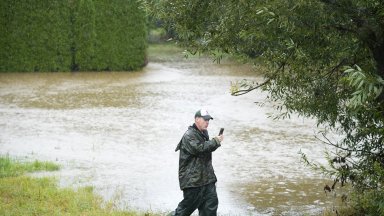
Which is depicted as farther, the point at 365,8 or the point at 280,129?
the point at 280,129

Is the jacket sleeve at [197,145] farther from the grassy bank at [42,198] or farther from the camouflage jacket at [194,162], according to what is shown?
the grassy bank at [42,198]

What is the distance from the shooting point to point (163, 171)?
1139 centimetres

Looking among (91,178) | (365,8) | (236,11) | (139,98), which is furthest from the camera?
(139,98)

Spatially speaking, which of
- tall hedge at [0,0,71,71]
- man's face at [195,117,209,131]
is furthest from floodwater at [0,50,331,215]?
tall hedge at [0,0,71,71]

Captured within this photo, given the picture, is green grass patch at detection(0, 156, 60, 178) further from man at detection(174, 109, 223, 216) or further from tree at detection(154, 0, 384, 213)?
tree at detection(154, 0, 384, 213)

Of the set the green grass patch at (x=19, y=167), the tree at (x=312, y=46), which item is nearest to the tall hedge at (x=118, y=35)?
the green grass patch at (x=19, y=167)

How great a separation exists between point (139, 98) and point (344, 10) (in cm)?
1432

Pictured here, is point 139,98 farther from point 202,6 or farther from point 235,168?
point 202,6

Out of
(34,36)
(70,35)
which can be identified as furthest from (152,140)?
(34,36)

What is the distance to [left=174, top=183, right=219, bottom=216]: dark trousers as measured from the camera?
745 cm

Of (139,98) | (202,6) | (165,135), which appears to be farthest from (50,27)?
(202,6)

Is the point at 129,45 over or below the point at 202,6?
below

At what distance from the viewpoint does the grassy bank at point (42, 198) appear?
8.34 meters

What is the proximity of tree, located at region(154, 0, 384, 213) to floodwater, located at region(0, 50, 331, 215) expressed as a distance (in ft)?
4.81
